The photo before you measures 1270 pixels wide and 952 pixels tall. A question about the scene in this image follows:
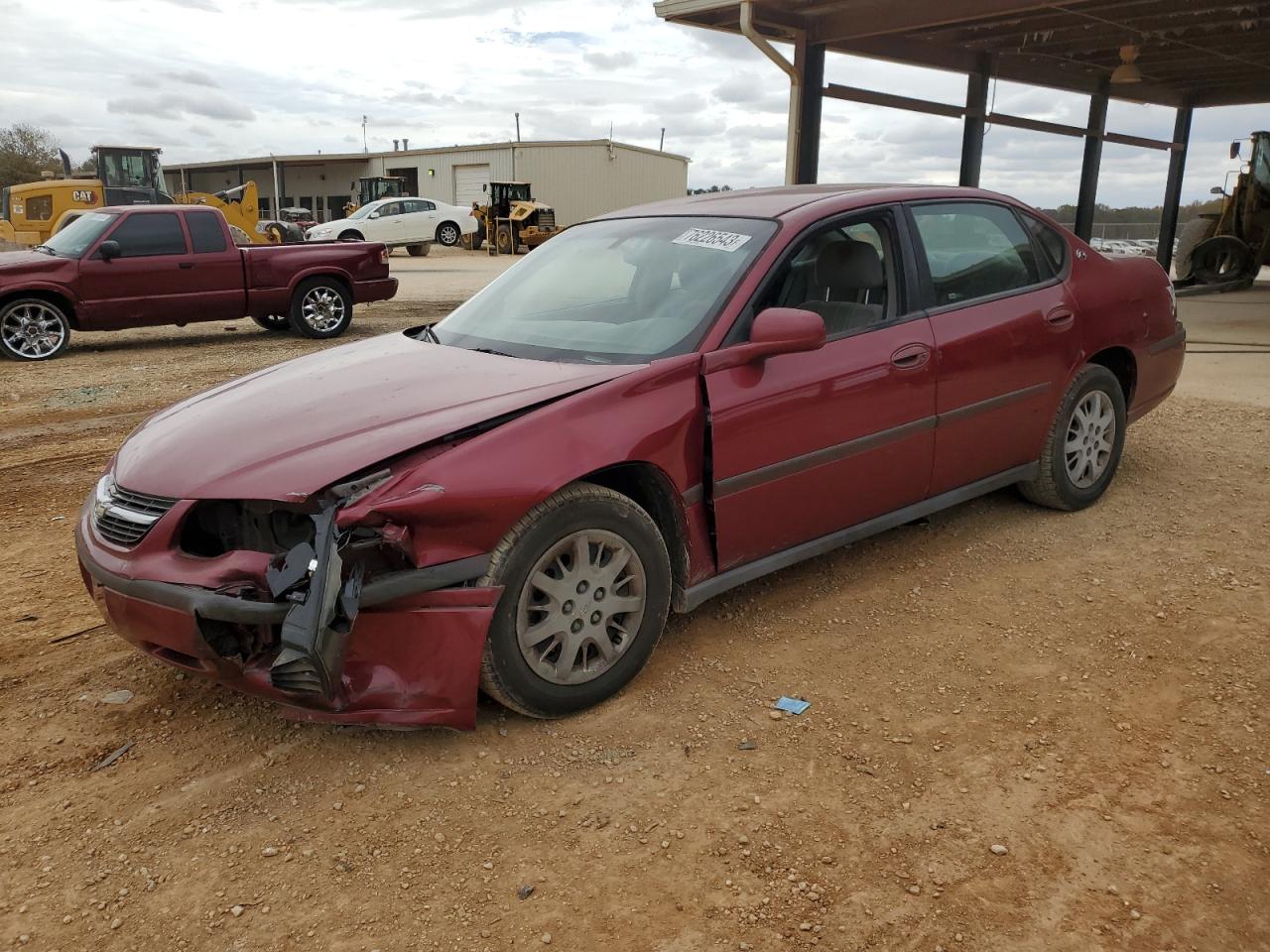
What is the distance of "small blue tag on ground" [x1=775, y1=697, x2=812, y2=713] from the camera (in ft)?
9.97

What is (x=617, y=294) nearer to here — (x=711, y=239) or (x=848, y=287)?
(x=711, y=239)

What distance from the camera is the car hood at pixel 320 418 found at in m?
2.64

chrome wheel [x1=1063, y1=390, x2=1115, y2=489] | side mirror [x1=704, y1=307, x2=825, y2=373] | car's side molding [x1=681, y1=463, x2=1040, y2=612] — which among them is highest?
side mirror [x1=704, y1=307, x2=825, y2=373]

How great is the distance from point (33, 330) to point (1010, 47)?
40.9ft

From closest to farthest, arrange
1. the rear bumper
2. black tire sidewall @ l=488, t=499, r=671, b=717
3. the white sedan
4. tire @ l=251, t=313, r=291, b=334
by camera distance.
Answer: black tire sidewall @ l=488, t=499, r=671, b=717, the rear bumper, tire @ l=251, t=313, r=291, b=334, the white sedan

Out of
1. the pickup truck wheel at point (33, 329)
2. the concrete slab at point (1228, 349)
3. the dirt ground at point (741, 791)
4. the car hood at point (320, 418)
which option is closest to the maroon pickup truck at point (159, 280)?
the pickup truck wheel at point (33, 329)

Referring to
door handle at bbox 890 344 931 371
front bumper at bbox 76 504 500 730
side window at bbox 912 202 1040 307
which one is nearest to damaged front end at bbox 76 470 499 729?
front bumper at bbox 76 504 500 730

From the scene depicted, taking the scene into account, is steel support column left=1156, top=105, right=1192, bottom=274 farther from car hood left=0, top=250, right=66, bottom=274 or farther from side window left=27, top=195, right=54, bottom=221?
side window left=27, top=195, right=54, bottom=221

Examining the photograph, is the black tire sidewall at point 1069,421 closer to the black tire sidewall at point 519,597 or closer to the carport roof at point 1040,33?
the black tire sidewall at point 519,597

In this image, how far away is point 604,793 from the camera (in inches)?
103

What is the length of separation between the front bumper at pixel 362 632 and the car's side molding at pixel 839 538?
86 cm

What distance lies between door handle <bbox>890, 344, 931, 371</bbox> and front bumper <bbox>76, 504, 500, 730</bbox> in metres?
1.87

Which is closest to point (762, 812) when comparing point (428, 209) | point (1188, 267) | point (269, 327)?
point (269, 327)

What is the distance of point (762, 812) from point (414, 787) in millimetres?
934
